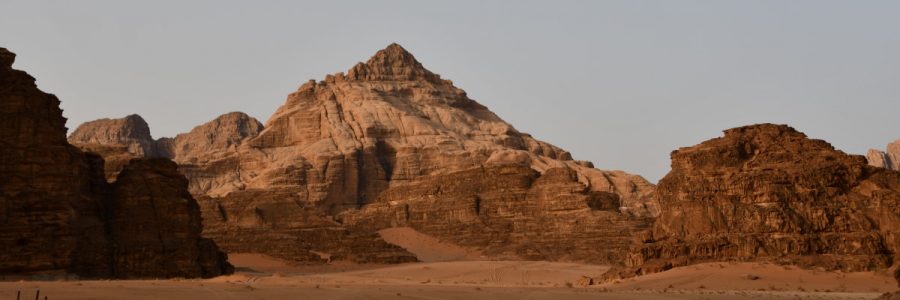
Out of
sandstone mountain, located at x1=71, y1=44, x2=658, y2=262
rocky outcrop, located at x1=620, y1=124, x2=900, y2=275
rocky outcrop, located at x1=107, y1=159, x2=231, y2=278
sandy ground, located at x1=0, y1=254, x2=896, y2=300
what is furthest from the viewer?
sandstone mountain, located at x1=71, y1=44, x2=658, y2=262

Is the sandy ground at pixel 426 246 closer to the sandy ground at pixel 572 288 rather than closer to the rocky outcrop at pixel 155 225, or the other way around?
the rocky outcrop at pixel 155 225

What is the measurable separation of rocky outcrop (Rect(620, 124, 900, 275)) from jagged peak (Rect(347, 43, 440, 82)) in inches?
2891

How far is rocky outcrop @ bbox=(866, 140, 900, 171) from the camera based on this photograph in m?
120

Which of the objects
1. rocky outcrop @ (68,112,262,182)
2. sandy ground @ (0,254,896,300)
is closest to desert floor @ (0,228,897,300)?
sandy ground @ (0,254,896,300)

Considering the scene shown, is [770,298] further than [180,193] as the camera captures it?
No

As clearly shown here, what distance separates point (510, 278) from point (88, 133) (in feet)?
270

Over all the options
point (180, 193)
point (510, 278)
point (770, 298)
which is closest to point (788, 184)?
point (770, 298)

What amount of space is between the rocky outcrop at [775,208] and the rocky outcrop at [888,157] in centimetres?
8049

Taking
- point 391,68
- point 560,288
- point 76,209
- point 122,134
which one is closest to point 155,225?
point 76,209

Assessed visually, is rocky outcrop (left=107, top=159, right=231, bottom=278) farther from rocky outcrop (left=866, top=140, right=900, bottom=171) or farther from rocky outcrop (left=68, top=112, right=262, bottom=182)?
rocky outcrop (left=866, top=140, right=900, bottom=171)

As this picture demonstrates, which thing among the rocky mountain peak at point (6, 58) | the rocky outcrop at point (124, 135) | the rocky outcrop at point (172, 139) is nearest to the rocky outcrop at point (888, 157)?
the rocky outcrop at point (172, 139)

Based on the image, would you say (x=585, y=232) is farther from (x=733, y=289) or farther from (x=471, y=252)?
(x=733, y=289)

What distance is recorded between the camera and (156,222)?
150 ft

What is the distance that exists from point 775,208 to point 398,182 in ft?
195
